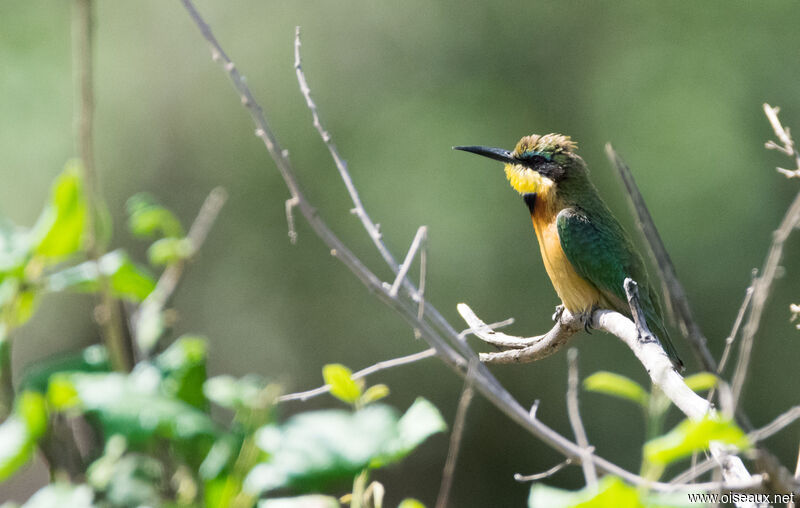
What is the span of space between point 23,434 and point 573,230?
3016 mm

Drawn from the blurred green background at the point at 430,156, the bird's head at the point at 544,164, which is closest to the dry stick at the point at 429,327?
the bird's head at the point at 544,164

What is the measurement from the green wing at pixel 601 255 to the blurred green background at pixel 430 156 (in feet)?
9.69

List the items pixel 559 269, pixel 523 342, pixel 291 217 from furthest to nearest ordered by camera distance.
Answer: pixel 559 269, pixel 523 342, pixel 291 217

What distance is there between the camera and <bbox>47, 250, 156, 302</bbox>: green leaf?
Result: 64 cm

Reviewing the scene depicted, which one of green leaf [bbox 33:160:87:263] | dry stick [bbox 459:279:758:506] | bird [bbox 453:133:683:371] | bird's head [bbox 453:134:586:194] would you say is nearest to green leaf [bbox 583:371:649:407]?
dry stick [bbox 459:279:758:506]

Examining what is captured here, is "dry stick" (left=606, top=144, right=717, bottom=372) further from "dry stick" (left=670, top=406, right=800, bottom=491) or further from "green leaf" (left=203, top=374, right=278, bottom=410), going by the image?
"green leaf" (left=203, top=374, right=278, bottom=410)

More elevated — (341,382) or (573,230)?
(341,382)

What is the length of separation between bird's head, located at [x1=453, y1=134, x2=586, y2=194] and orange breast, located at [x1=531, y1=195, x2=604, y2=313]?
0.22 ft

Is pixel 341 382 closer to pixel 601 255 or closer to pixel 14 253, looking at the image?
pixel 14 253

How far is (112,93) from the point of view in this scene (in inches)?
278

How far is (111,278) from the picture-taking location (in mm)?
668

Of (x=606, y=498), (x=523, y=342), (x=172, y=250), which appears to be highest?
(x=172, y=250)

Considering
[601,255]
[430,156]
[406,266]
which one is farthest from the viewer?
[430,156]

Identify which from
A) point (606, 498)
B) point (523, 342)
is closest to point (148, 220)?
point (606, 498)
